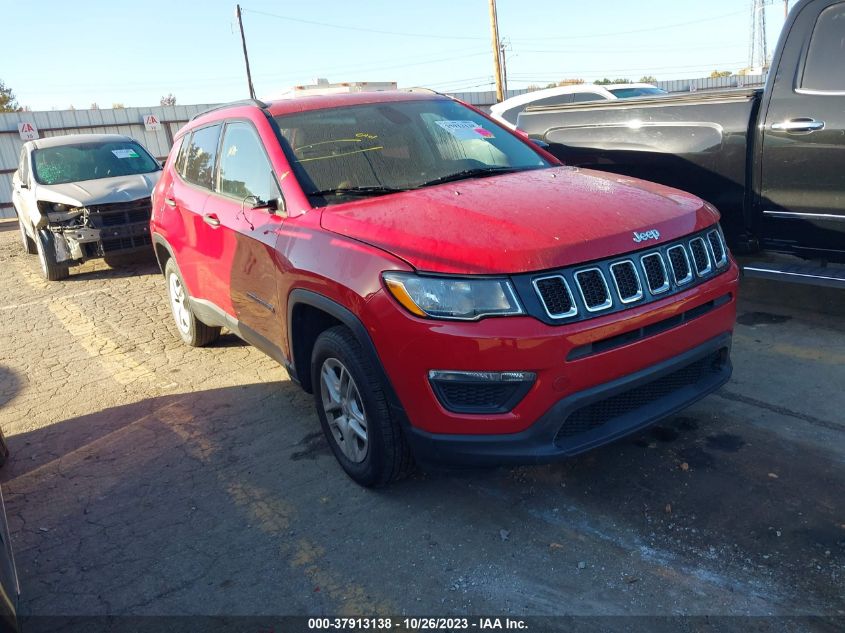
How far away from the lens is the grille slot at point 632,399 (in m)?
2.78

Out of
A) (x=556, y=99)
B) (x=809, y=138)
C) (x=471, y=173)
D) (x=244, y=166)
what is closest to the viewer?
(x=471, y=173)

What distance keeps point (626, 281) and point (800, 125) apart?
262cm

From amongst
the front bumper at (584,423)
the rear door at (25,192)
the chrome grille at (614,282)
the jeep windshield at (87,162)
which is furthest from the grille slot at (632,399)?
the jeep windshield at (87,162)

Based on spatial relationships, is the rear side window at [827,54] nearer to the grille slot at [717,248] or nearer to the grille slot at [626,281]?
the grille slot at [717,248]

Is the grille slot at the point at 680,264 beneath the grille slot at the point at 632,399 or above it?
above

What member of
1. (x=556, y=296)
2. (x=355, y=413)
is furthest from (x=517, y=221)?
(x=355, y=413)

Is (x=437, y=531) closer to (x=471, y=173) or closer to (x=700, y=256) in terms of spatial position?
(x=700, y=256)

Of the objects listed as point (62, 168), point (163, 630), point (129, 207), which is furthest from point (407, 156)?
point (62, 168)

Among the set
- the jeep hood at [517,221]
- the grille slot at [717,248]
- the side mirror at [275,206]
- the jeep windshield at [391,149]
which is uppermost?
the jeep windshield at [391,149]

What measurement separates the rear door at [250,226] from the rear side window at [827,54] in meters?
3.56

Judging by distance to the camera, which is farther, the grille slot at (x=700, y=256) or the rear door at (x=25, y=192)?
the rear door at (x=25, y=192)

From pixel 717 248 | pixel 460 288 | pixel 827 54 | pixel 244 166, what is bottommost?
pixel 717 248

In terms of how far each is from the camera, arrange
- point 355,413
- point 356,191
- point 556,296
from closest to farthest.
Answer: point 556,296 → point 355,413 → point 356,191

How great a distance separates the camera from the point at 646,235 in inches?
113
